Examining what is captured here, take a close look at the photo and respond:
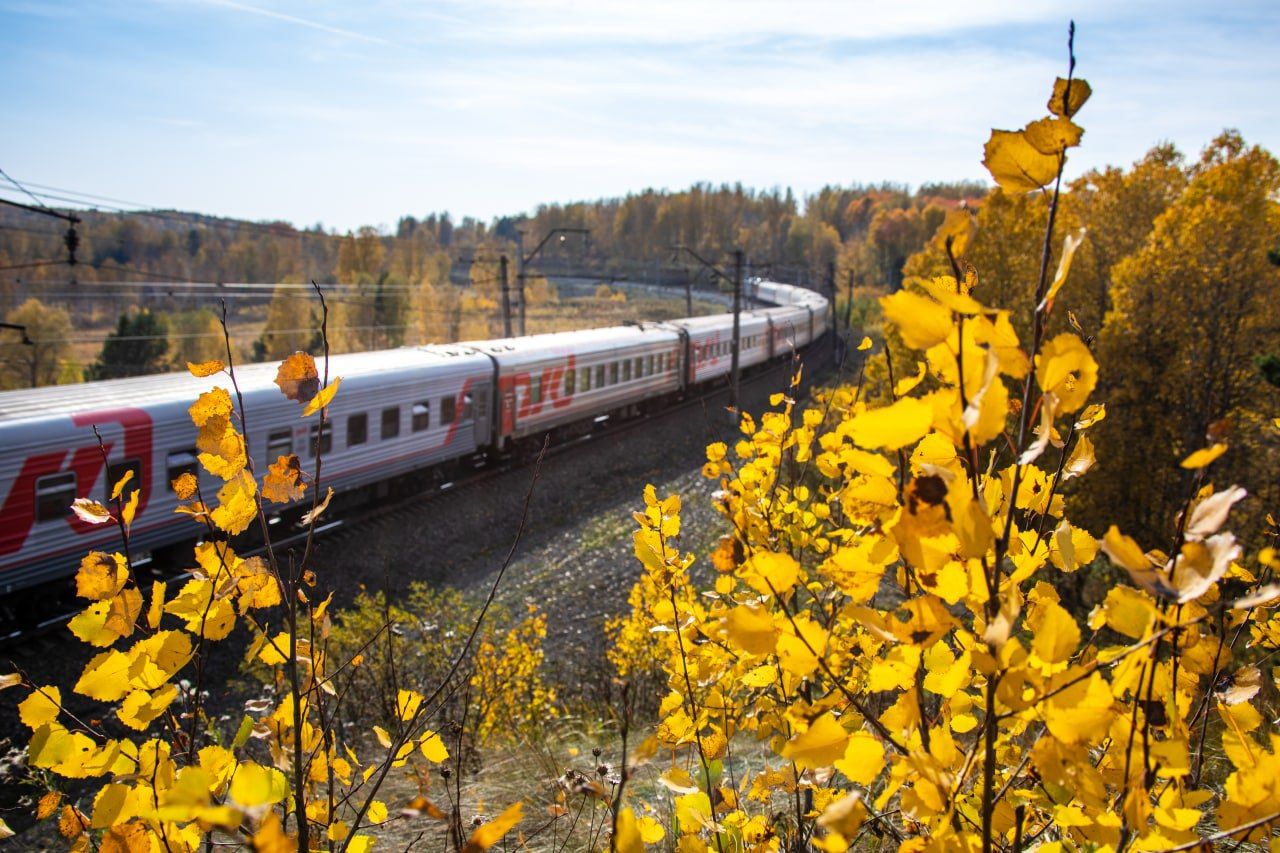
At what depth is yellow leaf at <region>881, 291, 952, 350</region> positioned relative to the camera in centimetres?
92

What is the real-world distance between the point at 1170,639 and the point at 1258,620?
1.16m

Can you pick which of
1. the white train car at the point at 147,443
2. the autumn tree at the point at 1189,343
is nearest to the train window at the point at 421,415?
the white train car at the point at 147,443

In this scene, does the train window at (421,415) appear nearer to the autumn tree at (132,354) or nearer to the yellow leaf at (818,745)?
the yellow leaf at (818,745)

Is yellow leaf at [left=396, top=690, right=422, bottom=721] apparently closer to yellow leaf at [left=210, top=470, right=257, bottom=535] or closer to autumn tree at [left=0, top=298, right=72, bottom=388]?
yellow leaf at [left=210, top=470, right=257, bottom=535]

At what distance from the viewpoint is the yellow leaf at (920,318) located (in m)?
0.92

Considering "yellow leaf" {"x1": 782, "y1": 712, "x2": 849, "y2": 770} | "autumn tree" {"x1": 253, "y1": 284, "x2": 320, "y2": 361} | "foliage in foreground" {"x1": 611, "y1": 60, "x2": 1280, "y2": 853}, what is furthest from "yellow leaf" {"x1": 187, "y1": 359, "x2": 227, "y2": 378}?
"autumn tree" {"x1": 253, "y1": 284, "x2": 320, "y2": 361}

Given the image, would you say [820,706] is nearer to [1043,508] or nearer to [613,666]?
[1043,508]

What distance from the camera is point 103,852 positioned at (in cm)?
150

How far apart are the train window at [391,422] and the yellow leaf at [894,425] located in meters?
12.9

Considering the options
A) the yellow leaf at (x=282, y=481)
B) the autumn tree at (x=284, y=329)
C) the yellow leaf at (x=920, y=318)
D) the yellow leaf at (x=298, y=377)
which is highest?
the yellow leaf at (x=920, y=318)

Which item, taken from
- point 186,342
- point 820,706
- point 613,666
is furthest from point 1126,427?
point 186,342

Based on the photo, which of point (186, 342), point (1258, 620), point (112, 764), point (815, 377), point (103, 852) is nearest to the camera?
point (103, 852)

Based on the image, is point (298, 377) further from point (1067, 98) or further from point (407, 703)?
point (1067, 98)

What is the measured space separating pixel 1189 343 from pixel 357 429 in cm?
1336
